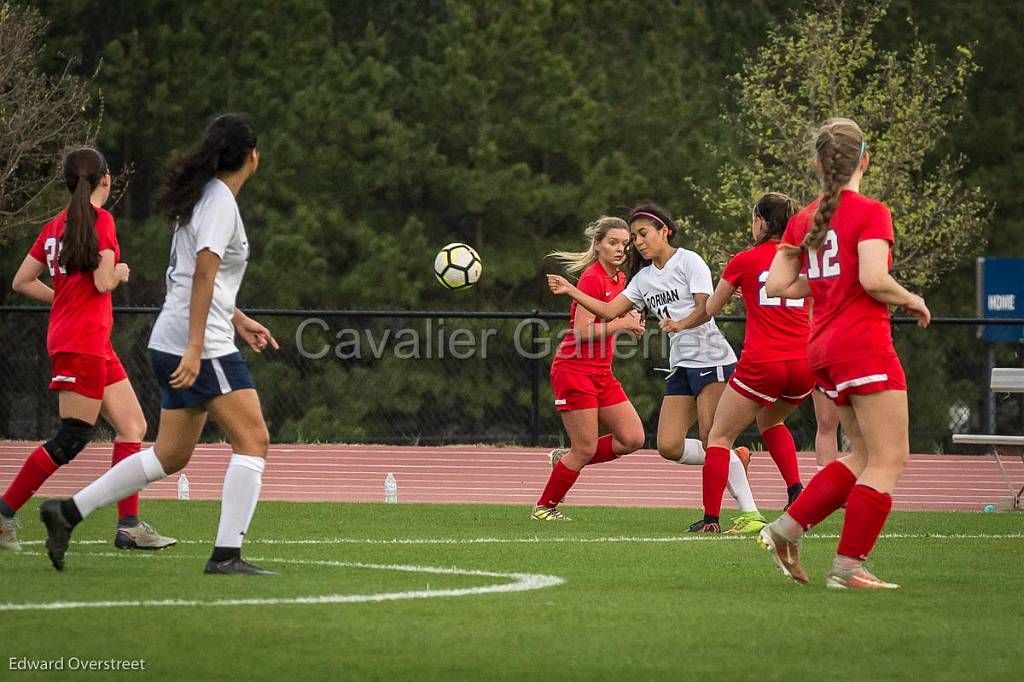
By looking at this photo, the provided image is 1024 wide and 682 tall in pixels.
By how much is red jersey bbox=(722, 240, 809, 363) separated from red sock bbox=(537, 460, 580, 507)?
2108 millimetres

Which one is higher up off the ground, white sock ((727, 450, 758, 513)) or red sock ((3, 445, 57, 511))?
red sock ((3, 445, 57, 511))

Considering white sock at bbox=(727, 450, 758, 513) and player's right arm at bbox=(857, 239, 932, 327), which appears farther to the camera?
white sock at bbox=(727, 450, 758, 513)

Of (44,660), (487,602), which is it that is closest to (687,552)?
(487,602)

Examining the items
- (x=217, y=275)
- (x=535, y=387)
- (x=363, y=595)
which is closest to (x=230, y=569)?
(x=363, y=595)

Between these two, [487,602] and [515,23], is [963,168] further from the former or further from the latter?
[487,602]

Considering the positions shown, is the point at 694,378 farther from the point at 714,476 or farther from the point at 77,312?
the point at 77,312

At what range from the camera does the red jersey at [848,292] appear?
6930 mm

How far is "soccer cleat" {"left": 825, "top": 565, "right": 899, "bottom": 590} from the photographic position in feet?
23.6

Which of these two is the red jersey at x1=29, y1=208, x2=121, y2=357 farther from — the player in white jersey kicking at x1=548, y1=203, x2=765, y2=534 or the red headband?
the red headband

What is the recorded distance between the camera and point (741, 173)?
2612 centimetres

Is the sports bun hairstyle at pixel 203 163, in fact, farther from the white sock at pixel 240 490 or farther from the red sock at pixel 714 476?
the red sock at pixel 714 476

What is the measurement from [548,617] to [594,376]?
18.2 ft

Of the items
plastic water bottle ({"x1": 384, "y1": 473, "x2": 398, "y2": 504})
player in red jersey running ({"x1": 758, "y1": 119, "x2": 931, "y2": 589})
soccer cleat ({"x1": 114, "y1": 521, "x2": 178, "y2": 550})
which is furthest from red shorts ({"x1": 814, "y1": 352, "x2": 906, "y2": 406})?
plastic water bottle ({"x1": 384, "y1": 473, "x2": 398, "y2": 504})

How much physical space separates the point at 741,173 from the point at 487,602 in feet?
66.1
